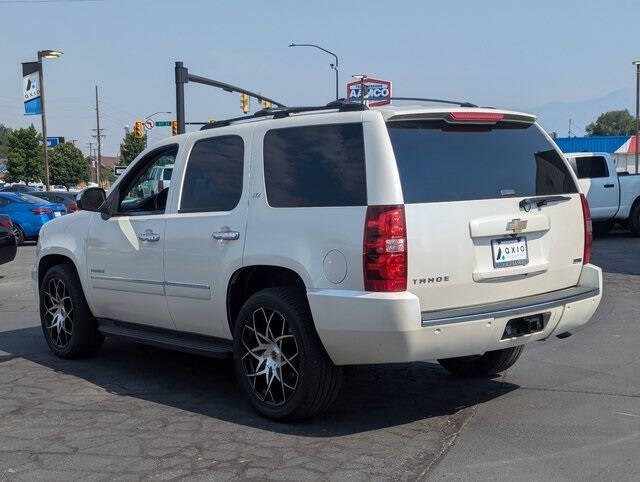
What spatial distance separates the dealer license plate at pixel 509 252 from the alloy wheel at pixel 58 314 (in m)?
3.95

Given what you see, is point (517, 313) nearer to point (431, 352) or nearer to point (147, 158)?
point (431, 352)

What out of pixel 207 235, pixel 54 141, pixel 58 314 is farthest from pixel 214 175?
pixel 54 141

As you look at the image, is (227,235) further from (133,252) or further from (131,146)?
(131,146)

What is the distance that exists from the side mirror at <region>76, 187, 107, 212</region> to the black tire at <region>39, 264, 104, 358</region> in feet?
2.25

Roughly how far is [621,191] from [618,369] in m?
13.5

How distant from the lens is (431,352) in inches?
183

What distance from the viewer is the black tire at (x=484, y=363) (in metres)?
6.15

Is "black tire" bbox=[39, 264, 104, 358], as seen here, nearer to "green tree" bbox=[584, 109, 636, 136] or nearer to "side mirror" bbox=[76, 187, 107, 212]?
"side mirror" bbox=[76, 187, 107, 212]

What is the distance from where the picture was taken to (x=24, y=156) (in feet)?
237

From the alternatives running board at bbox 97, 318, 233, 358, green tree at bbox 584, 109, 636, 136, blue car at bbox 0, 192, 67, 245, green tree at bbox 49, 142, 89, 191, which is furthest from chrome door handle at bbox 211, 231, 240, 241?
green tree at bbox 584, 109, 636, 136

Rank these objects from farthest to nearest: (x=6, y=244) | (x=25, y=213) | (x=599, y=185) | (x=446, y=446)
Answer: (x=25, y=213), (x=599, y=185), (x=6, y=244), (x=446, y=446)

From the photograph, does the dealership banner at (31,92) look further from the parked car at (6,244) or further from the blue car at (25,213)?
the parked car at (6,244)

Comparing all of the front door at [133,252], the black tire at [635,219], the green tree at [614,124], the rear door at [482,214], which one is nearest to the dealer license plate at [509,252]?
the rear door at [482,214]

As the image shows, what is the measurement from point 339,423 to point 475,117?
85.5 inches
